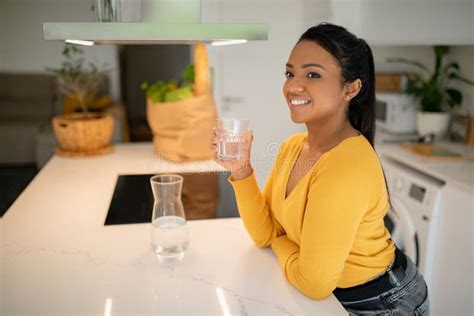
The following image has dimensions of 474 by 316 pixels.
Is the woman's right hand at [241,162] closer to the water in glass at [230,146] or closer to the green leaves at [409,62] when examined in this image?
the water in glass at [230,146]

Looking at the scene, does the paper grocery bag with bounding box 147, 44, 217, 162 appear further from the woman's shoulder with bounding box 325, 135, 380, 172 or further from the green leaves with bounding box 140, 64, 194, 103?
the woman's shoulder with bounding box 325, 135, 380, 172

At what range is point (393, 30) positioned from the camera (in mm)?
1974

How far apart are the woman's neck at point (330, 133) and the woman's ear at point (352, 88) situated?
0.22 ft

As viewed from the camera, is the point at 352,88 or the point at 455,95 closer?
the point at 352,88

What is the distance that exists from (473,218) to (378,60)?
1333 millimetres

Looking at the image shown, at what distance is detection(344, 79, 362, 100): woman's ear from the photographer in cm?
92

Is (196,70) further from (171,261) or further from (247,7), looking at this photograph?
(171,261)

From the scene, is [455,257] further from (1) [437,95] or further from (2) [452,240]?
(1) [437,95]

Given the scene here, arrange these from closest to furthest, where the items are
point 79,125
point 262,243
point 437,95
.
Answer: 1. point 262,243
2. point 79,125
3. point 437,95

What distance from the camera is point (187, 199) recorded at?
1433mm

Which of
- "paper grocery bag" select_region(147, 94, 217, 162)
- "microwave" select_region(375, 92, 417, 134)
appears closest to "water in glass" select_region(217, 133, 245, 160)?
"paper grocery bag" select_region(147, 94, 217, 162)

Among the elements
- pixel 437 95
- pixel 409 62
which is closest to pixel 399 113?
pixel 437 95

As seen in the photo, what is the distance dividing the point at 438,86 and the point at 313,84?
186 cm

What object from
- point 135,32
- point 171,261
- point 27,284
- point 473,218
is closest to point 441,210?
point 473,218
